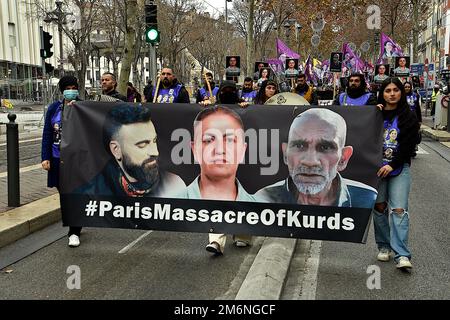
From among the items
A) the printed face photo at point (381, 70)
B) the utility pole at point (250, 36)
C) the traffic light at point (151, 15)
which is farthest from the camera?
the utility pole at point (250, 36)

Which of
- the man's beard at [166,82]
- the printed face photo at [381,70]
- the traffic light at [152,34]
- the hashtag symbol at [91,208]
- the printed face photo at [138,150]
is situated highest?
the traffic light at [152,34]

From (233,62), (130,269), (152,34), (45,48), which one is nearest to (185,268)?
(130,269)

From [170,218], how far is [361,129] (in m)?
2.02

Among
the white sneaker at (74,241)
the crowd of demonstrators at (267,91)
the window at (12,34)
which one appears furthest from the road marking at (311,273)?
the window at (12,34)

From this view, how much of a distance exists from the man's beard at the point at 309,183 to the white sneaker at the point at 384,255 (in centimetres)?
96

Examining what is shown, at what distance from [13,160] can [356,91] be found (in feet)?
13.9

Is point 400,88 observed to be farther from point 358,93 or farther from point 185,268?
point 185,268

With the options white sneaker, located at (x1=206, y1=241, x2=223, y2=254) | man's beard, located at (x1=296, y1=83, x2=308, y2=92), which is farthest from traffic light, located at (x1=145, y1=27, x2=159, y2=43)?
white sneaker, located at (x1=206, y1=241, x2=223, y2=254)

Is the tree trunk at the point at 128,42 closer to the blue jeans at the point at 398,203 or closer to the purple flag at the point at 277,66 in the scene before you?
the blue jeans at the point at 398,203

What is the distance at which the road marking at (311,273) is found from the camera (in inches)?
180

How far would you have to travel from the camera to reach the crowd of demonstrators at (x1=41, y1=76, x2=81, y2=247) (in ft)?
19.8

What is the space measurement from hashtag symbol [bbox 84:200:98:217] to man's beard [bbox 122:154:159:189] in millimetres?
479
